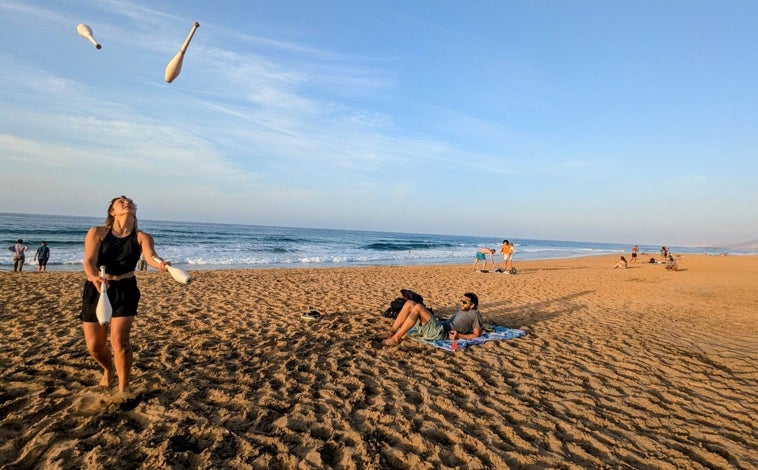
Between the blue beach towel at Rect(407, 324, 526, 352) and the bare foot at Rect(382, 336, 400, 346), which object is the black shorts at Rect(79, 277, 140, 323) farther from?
the blue beach towel at Rect(407, 324, 526, 352)

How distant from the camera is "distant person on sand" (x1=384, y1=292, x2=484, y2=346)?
5.78 metres

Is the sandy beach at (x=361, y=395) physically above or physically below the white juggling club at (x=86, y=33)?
below

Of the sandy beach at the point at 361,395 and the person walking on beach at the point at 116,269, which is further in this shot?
the person walking on beach at the point at 116,269

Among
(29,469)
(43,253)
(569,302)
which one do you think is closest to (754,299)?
(569,302)

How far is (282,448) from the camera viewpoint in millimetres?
2984

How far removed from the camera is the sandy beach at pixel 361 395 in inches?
117

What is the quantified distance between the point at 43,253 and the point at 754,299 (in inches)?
916

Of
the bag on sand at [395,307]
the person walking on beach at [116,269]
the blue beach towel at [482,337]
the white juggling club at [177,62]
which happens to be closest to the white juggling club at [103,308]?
the person walking on beach at [116,269]

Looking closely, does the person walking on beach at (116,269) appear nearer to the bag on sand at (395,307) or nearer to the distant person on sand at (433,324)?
the distant person on sand at (433,324)

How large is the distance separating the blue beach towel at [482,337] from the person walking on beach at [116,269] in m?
3.81

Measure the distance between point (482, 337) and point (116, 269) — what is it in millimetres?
5003

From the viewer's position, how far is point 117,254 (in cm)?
337

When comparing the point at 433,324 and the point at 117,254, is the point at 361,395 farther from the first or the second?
the point at 117,254

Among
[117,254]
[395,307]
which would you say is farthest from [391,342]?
[117,254]
